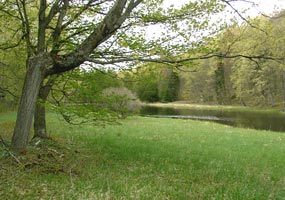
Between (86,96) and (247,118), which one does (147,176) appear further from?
(247,118)

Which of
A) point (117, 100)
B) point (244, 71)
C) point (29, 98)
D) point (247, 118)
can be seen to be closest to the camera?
point (29, 98)

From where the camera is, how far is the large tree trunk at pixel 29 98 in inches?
325

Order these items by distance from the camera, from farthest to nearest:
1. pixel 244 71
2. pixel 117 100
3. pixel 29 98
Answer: pixel 244 71, pixel 117 100, pixel 29 98

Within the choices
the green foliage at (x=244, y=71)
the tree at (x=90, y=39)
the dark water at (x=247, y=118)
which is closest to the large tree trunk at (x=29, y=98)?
the tree at (x=90, y=39)

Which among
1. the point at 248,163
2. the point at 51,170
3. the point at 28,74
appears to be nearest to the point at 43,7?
the point at 28,74

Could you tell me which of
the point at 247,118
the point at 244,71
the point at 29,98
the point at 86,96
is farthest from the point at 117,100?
the point at 244,71

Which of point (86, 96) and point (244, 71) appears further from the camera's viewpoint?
point (244, 71)

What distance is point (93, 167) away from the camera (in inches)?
333

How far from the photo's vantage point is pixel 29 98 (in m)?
8.27

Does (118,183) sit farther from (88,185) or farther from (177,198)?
(177,198)

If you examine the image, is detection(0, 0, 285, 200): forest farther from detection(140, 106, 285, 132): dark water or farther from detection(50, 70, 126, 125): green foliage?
detection(140, 106, 285, 132): dark water

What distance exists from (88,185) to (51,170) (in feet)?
5.23

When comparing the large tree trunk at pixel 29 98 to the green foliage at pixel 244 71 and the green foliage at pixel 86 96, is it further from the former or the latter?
the green foliage at pixel 244 71

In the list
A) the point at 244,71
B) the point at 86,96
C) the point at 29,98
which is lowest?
the point at 29,98
